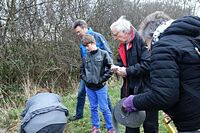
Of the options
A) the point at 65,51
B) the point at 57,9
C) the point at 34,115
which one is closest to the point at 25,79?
the point at 65,51

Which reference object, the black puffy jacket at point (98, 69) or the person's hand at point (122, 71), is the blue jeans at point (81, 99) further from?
the person's hand at point (122, 71)

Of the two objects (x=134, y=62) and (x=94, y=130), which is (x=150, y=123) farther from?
(x=94, y=130)

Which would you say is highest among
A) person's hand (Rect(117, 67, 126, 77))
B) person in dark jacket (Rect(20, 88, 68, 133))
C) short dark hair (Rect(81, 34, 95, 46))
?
short dark hair (Rect(81, 34, 95, 46))

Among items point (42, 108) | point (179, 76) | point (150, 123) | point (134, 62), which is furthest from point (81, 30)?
point (179, 76)

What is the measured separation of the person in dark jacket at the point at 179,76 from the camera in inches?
95.0

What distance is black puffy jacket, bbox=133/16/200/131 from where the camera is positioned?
7.91 feet

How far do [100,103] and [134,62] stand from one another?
1.36 meters

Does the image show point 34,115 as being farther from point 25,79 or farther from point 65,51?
point 65,51

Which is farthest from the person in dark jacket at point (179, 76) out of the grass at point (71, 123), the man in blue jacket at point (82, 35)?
the grass at point (71, 123)

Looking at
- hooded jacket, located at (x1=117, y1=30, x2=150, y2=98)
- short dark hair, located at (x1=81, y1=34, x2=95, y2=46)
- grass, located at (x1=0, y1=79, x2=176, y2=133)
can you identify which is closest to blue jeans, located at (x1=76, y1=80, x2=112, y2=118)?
grass, located at (x1=0, y1=79, x2=176, y2=133)

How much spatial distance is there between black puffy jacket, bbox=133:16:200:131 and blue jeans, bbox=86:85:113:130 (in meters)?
3.00

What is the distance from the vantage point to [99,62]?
545 centimetres

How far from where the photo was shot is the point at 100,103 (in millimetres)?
5555

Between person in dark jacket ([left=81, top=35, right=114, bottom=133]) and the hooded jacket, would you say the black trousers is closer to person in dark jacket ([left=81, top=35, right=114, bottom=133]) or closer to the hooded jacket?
the hooded jacket
